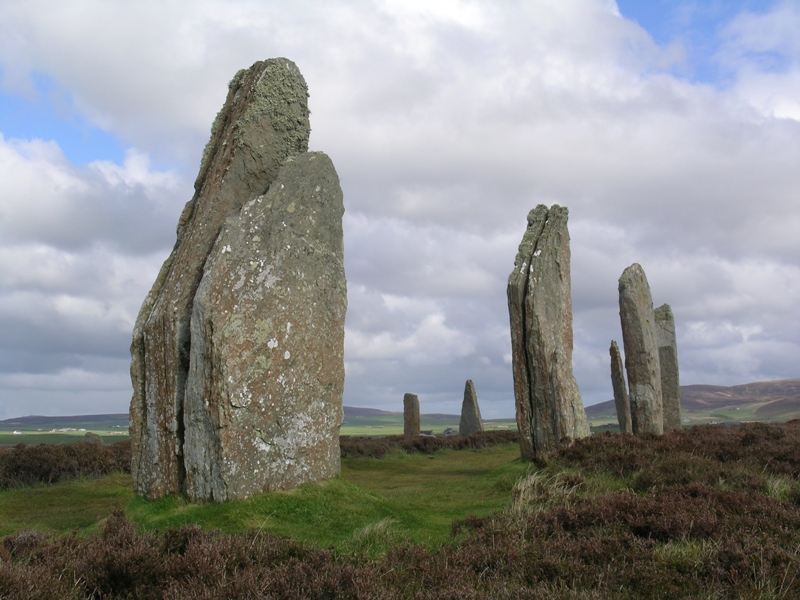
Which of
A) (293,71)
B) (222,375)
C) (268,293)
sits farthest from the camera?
(293,71)

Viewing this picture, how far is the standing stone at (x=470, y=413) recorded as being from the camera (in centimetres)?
2816

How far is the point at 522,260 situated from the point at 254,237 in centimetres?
792

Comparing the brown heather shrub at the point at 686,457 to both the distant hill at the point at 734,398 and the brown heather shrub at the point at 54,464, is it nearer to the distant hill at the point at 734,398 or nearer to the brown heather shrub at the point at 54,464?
the brown heather shrub at the point at 54,464

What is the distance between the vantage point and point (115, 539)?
552cm

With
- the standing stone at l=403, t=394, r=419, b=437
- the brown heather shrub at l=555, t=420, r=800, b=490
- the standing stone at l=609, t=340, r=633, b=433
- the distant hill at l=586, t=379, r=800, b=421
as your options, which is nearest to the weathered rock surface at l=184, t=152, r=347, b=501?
the brown heather shrub at l=555, t=420, r=800, b=490

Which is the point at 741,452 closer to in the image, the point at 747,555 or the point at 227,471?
the point at 747,555

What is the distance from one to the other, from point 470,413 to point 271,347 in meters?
20.7

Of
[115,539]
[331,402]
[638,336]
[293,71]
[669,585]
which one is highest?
[293,71]

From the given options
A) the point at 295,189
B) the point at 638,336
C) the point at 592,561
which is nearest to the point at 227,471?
the point at 295,189

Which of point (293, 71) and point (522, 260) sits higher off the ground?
point (293, 71)

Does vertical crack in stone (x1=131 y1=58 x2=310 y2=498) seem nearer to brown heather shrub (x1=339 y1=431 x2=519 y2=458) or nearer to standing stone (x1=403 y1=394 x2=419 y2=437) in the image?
brown heather shrub (x1=339 y1=431 x2=519 y2=458)

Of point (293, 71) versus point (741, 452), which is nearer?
point (293, 71)

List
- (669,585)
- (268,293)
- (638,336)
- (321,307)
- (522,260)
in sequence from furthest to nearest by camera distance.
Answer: (638,336)
(522,260)
(321,307)
(268,293)
(669,585)

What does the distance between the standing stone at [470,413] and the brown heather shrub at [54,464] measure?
15.5 metres
